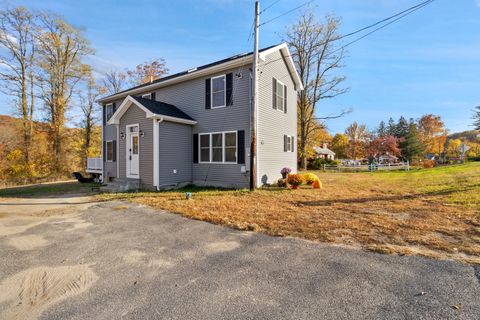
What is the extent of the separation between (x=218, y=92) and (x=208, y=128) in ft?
5.81

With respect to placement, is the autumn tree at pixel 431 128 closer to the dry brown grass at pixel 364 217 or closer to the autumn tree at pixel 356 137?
the autumn tree at pixel 356 137

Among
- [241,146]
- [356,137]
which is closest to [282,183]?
[241,146]

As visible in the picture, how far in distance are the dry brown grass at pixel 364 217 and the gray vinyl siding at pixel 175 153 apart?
Result: 214 centimetres

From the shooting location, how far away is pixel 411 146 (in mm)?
40219

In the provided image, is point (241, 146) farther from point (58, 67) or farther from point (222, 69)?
point (58, 67)

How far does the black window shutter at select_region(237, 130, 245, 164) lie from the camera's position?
9.88m

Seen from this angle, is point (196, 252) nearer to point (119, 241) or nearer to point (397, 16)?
point (119, 241)

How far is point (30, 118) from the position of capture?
17.7m

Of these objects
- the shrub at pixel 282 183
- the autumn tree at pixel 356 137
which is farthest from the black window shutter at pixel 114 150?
the autumn tree at pixel 356 137

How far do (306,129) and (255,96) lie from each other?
643 inches

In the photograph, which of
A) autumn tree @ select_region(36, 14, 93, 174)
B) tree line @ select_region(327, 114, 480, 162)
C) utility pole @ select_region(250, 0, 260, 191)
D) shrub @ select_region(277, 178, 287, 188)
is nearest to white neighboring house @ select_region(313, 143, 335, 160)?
tree line @ select_region(327, 114, 480, 162)

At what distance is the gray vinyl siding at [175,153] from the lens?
32.5ft

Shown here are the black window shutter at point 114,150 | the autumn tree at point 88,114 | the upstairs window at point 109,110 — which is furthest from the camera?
the autumn tree at point 88,114

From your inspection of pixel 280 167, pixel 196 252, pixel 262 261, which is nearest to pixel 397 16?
pixel 280 167
